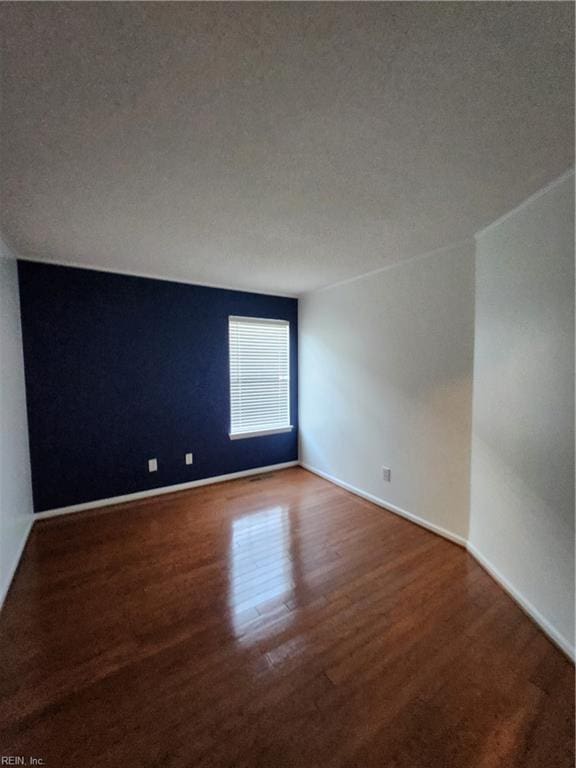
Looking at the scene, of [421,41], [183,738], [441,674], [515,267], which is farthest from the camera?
[515,267]

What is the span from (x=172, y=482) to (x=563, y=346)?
11.7 ft

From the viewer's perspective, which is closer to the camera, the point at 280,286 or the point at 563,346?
the point at 563,346

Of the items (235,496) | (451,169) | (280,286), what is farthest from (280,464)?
(451,169)

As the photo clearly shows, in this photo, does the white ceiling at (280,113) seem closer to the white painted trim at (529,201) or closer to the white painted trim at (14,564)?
the white painted trim at (529,201)

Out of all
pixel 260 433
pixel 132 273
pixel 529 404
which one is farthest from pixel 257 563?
pixel 132 273

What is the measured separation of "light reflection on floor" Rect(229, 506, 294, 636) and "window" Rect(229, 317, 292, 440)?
50.2 inches

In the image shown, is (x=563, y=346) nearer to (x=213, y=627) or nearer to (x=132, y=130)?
(x=132, y=130)

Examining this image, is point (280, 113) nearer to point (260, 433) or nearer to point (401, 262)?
point (401, 262)

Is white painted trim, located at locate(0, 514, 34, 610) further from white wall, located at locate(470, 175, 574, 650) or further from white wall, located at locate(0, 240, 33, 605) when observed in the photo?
white wall, located at locate(470, 175, 574, 650)

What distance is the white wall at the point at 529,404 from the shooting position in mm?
1509

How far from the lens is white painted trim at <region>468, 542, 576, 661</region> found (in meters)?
1.48

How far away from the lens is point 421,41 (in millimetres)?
872

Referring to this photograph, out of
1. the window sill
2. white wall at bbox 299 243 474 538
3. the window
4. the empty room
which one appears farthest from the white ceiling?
the window sill

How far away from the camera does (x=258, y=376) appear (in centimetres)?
395
